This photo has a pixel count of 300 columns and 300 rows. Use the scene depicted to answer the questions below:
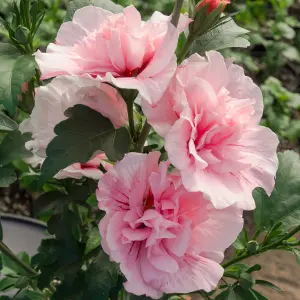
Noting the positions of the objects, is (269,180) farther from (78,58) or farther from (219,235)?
(78,58)

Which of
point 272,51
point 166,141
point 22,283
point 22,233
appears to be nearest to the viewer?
point 166,141

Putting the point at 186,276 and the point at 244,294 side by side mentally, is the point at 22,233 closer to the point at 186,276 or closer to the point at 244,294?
the point at 244,294

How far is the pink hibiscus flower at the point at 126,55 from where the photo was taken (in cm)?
46

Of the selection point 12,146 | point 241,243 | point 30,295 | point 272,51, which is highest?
point 12,146

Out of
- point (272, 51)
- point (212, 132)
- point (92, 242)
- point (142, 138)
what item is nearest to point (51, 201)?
point (92, 242)

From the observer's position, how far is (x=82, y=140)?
0.52 meters

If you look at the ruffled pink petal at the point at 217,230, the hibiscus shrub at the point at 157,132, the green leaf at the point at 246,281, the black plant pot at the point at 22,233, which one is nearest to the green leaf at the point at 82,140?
the hibiscus shrub at the point at 157,132

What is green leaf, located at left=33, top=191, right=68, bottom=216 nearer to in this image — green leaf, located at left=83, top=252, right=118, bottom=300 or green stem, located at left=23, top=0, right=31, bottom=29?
green leaf, located at left=83, top=252, right=118, bottom=300

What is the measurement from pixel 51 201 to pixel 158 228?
0.24 metres

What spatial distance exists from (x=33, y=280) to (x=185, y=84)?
0.47 metres

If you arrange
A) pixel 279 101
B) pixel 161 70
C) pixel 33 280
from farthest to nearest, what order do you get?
pixel 279 101
pixel 33 280
pixel 161 70

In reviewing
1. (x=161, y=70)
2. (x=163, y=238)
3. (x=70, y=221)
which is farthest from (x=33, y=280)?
(x=161, y=70)

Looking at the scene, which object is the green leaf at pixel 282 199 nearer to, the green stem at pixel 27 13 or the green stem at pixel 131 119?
the green stem at pixel 131 119

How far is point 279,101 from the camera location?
78.7 inches
